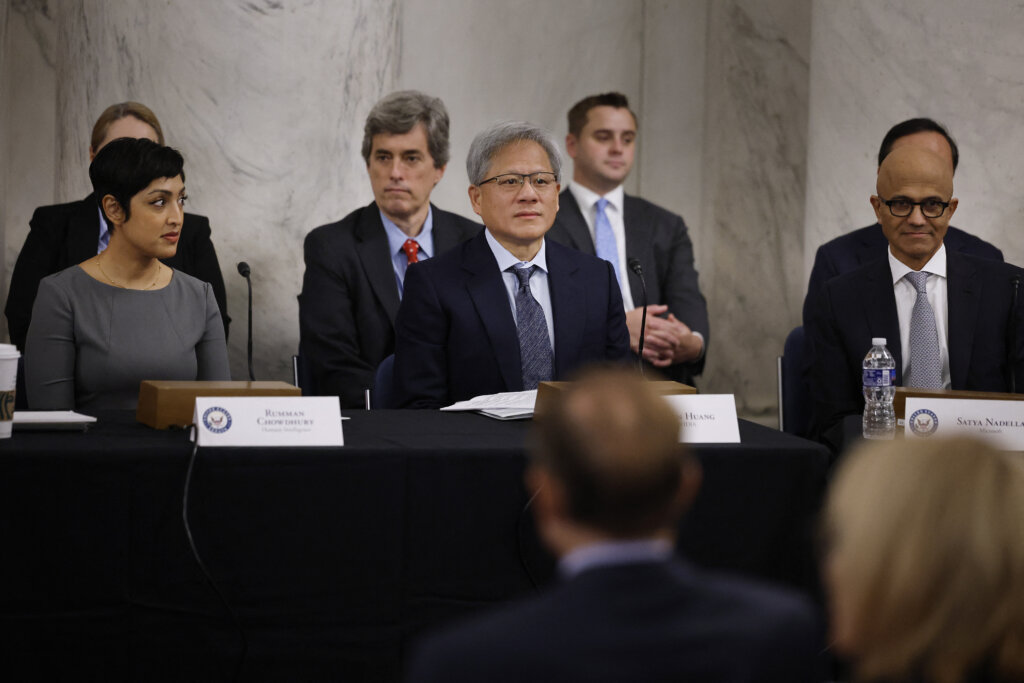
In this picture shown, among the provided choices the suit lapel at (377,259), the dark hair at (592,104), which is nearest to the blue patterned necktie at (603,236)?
the dark hair at (592,104)

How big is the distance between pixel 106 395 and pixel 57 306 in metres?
0.25

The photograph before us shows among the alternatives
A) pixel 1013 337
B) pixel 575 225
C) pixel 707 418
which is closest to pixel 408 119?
pixel 575 225

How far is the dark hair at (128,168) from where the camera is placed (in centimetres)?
302

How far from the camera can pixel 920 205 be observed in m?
3.17

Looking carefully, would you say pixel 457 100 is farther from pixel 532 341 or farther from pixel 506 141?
pixel 532 341

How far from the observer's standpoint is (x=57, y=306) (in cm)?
291

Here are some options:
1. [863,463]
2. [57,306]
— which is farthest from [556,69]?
[863,463]

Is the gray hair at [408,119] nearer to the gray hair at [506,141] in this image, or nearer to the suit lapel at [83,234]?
the suit lapel at [83,234]

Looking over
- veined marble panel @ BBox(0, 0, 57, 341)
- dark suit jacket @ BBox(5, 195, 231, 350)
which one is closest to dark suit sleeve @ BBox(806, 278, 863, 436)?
dark suit jacket @ BBox(5, 195, 231, 350)

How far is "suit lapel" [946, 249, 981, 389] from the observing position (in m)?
3.08

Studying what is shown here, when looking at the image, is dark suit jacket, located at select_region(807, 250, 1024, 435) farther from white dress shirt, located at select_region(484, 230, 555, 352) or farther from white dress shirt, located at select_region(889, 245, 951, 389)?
white dress shirt, located at select_region(484, 230, 555, 352)

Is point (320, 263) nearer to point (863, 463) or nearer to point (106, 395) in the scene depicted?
point (106, 395)

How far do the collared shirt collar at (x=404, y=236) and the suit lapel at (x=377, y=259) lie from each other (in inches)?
0.9

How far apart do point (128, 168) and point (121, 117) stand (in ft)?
4.51
